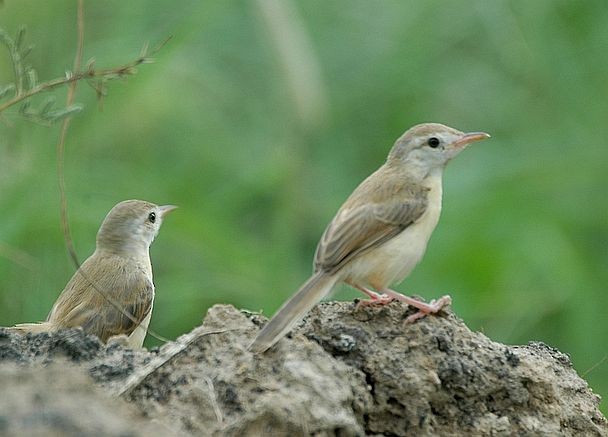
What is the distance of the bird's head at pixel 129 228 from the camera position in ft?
26.0

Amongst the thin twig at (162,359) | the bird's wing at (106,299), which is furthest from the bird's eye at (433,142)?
the thin twig at (162,359)

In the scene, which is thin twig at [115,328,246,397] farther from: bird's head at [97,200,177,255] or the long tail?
bird's head at [97,200,177,255]

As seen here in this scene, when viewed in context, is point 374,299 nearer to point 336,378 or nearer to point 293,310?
point 293,310

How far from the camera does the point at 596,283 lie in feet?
34.5

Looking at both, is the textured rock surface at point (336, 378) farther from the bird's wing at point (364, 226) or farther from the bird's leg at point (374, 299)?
the bird's wing at point (364, 226)

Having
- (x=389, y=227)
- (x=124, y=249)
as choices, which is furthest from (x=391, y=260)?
(x=124, y=249)

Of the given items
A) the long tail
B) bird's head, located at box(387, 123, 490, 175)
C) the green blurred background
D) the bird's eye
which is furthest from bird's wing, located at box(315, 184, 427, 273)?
the green blurred background

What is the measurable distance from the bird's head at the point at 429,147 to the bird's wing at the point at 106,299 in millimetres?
1552

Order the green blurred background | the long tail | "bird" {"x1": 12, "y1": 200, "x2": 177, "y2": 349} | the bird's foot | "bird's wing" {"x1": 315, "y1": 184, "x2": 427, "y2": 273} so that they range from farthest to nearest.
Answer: the green blurred background, "bird" {"x1": 12, "y1": 200, "x2": 177, "y2": 349}, "bird's wing" {"x1": 315, "y1": 184, "x2": 427, "y2": 273}, the bird's foot, the long tail

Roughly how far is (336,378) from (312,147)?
A: 6564 millimetres

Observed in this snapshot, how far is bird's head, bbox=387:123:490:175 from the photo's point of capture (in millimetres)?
7133

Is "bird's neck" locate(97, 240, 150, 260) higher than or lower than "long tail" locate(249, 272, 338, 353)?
lower

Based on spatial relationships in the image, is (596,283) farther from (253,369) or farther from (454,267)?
(253,369)

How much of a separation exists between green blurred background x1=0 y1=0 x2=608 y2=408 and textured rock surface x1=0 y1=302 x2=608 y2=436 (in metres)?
3.77
